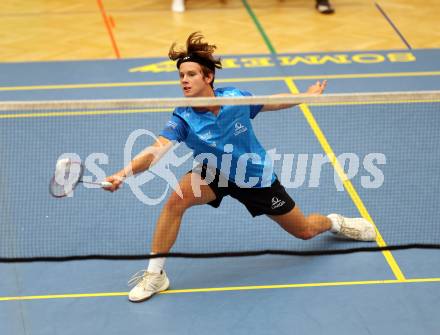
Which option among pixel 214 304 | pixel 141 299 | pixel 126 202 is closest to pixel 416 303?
pixel 214 304

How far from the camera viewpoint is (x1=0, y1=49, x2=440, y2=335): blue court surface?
621 cm

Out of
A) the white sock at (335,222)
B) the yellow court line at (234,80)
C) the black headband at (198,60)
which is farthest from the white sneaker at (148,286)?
the yellow court line at (234,80)

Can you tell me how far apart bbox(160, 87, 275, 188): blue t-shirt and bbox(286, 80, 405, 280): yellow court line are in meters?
1.24

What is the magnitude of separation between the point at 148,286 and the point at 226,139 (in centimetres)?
124

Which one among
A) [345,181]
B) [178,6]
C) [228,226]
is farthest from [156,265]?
[178,6]

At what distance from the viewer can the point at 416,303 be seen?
20.8ft

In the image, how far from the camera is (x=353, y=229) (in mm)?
7121

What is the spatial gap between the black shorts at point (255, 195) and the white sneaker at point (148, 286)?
Answer: 2.27 ft

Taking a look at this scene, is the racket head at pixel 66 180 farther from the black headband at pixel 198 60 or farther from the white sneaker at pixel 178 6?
the white sneaker at pixel 178 6

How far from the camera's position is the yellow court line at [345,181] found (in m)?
6.86

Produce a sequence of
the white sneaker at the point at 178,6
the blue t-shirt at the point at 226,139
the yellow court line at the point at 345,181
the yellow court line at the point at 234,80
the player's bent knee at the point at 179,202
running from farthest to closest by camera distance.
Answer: the white sneaker at the point at 178,6
the yellow court line at the point at 234,80
the yellow court line at the point at 345,181
the player's bent knee at the point at 179,202
the blue t-shirt at the point at 226,139

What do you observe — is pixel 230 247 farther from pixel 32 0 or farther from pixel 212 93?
pixel 32 0

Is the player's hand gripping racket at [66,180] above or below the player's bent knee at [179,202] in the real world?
above

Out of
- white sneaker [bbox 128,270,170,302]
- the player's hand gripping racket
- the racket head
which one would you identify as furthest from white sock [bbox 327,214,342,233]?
the racket head
